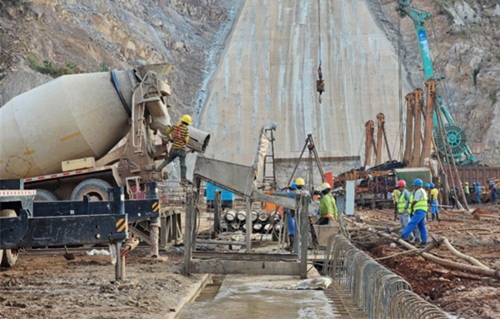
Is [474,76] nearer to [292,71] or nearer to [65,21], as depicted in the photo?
[292,71]

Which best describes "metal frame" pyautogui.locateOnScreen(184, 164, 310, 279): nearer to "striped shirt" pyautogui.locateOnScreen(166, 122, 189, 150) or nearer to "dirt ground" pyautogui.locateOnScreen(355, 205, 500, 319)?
"dirt ground" pyautogui.locateOnScreen(355, 205, 500, 319)

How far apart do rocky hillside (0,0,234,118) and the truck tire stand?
11802 mm

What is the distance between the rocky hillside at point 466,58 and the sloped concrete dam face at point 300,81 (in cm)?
337

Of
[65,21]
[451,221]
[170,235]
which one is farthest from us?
[65,21]

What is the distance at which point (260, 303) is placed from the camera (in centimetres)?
876

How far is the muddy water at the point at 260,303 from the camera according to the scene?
26.2 feet

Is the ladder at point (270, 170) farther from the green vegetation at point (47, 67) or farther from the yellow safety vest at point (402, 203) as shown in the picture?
the green vegetation at point (47, 67)

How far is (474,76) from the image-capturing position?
5706cm

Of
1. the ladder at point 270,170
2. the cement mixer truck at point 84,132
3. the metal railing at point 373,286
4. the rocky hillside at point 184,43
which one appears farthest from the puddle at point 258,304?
the rocky hillside at point 184,43

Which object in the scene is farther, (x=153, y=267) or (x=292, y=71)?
(x=292, y=71)

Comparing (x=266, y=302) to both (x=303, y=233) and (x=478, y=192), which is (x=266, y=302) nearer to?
(x=303, y=233)

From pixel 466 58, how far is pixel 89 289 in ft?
180

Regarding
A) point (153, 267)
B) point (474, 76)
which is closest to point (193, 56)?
point (474, 76)

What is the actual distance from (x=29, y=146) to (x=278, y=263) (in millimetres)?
7883
